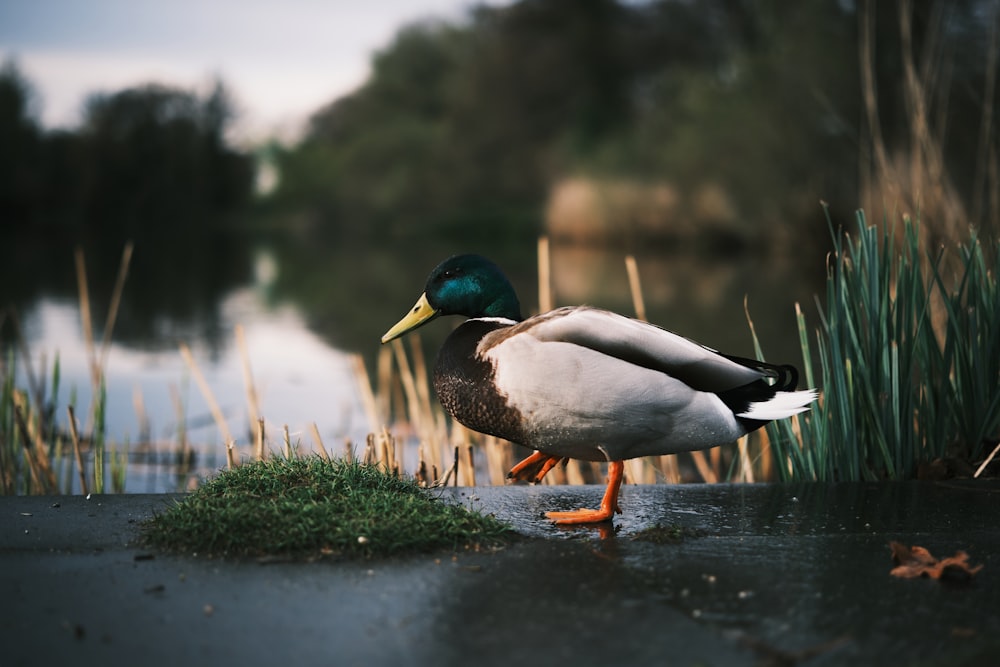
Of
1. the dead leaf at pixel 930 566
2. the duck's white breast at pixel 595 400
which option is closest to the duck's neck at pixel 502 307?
the duck's white breast at pixel 595 400

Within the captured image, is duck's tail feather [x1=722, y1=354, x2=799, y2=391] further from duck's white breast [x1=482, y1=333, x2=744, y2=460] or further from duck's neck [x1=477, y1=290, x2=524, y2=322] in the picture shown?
duck's neck [x1=477, y1=290, x2=524, y2=322]

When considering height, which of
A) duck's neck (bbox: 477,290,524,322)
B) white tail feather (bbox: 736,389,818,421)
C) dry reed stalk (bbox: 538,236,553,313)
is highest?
dry reed stalk (bbox: 538,236,553,313)

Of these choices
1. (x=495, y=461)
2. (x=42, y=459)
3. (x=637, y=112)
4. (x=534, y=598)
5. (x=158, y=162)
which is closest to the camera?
(x=534, y=598)

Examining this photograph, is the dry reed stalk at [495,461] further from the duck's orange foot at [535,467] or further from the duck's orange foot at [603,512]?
the duck's orange foot at [603,512]

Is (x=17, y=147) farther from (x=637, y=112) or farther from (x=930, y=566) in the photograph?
(x=930, y=566)

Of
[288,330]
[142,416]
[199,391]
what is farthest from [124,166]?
[142,416]

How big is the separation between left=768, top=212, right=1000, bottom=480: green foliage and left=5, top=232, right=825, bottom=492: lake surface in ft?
5.86

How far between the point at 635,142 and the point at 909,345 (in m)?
27.8

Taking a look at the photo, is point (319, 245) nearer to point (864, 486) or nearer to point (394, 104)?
point (394, 104)

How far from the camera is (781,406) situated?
9.71ft

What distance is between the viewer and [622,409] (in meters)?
2.76

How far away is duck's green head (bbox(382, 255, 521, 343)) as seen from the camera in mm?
3172

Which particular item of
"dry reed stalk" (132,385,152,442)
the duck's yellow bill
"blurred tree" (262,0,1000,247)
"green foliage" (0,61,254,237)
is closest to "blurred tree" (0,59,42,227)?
"green foliage" (0,61,254,237)

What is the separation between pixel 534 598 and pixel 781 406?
1066 millimetres
